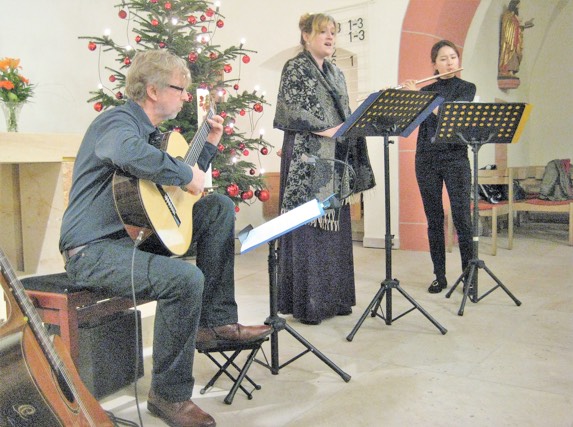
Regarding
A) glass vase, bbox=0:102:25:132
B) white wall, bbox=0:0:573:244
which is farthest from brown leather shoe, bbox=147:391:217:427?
white wall, bbox=0:0:573:244

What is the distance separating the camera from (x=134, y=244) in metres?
1.89

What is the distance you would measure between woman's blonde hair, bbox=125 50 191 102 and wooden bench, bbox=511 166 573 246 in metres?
4.32

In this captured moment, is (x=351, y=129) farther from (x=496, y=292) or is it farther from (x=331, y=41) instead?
(x=496, y=292)

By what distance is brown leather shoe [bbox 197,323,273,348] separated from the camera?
2076 millimetres

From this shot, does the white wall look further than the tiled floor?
Yes

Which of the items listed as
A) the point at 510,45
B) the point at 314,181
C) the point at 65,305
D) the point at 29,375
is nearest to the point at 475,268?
the point at 314,181

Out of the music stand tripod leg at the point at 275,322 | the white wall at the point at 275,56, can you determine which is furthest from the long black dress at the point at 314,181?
the white wall at the point at 275,56

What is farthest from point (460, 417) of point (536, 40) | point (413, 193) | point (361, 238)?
point (536, 40)

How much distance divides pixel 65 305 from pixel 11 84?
8.33 feet

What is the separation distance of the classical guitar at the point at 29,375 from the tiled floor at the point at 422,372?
551 mm

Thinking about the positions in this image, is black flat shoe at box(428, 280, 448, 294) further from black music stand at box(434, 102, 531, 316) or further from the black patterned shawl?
the black patterned shawl

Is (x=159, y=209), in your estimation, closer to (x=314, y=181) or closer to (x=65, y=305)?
(x=65, y=305)

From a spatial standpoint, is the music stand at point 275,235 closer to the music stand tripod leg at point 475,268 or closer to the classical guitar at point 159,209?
the classical guitar at point 159,209

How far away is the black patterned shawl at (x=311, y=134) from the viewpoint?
2877 mm
